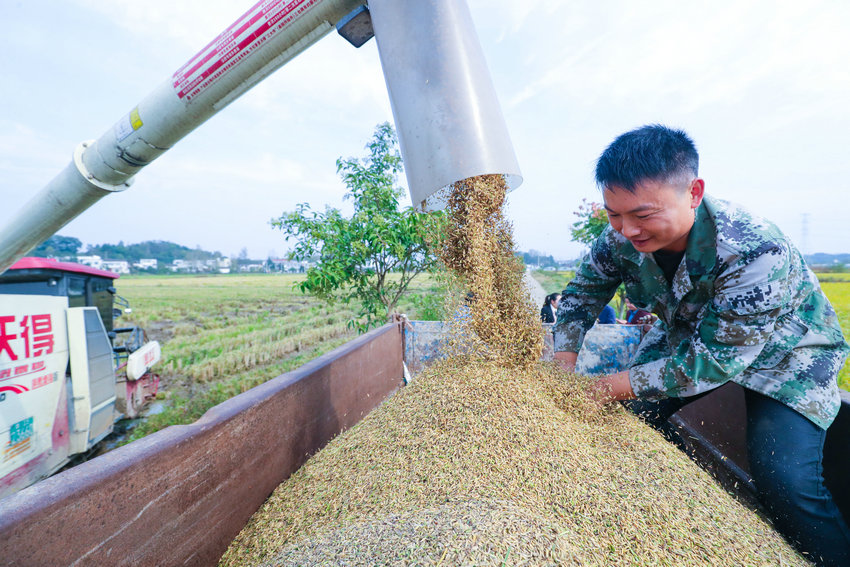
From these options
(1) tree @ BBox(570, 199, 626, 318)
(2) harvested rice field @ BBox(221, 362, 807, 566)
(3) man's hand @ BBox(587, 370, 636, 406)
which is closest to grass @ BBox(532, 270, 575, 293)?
(1) tree @ BBox(570, 199, 626, 318)

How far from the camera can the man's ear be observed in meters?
1.51

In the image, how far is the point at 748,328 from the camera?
4.74 ft

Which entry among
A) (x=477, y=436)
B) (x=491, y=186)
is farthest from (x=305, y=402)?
(x=491, y=186)

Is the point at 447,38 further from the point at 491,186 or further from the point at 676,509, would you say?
the point at 676,509

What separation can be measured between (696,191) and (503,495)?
1.29 metres

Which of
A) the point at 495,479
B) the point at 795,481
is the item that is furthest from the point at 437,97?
the point at 795,481

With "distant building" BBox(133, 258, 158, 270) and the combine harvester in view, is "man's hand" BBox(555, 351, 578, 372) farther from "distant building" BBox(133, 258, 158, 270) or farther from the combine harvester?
"distant building" BBox(133, 258, 158, 270)

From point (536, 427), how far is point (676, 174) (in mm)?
1017

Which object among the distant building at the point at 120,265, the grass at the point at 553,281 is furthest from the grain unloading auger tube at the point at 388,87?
the distant building at the point at 120,265

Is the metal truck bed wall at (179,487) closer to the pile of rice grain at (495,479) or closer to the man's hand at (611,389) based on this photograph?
the pile of rice grain at (495,479)

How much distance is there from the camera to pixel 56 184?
1.89 metres

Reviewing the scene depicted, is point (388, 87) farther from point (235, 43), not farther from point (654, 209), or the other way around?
point (654, 209)

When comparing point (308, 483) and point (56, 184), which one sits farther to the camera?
point (56, 184)

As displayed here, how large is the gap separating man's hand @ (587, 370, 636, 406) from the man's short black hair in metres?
0.78
